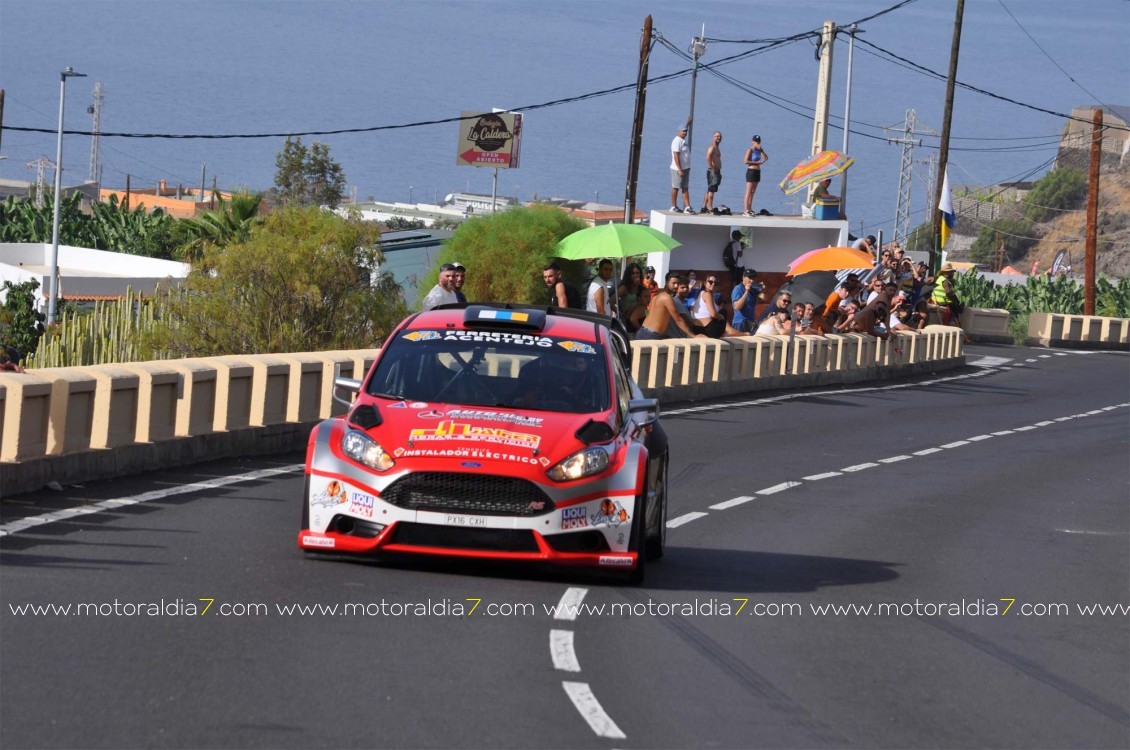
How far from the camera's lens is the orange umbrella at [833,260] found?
3152 centimetres

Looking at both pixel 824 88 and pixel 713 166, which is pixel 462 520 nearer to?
pixel 713 166

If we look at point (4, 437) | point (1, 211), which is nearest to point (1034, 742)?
point (4, 437)

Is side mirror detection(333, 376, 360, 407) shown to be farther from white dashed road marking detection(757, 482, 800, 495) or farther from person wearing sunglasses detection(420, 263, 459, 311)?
white dashed road marking detection(757, 482, 800, 495)

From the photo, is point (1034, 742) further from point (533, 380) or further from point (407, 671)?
point (533, 380)

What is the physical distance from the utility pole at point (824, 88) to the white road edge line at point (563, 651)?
140ft

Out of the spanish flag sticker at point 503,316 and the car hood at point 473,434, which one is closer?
the car hood at point 473,434

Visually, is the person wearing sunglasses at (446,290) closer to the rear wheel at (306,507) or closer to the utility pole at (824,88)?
the rear wheel at (306,507)

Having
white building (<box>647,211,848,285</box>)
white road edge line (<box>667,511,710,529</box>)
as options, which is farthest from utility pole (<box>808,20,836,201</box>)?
white road edge line (<box>667,511,710,529</box>)

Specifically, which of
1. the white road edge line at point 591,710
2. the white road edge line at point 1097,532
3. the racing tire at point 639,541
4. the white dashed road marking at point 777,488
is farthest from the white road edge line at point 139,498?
the white road edge line at point 1097,532

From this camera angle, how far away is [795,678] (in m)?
8.07

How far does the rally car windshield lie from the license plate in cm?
111

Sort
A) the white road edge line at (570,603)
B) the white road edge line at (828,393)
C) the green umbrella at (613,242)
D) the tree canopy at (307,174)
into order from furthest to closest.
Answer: the tree canopy at (307,174), the green umbrella at (613,242), the white road edge line at (828,393), the white road edge line at (570,603)

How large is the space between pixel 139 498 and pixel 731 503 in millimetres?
5077

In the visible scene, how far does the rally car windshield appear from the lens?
10.6 metres
